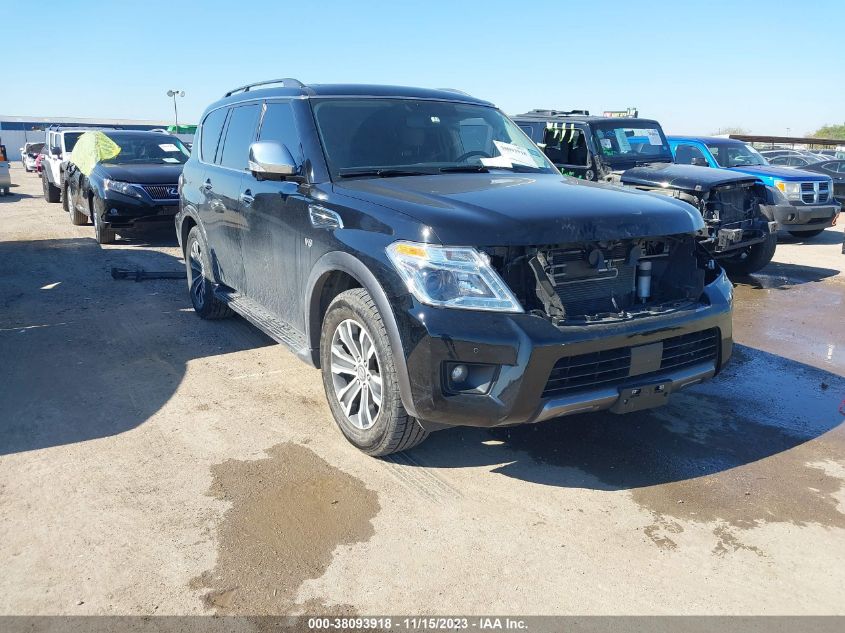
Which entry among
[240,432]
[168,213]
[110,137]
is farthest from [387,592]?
[110,137]

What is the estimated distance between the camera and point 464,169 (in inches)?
169

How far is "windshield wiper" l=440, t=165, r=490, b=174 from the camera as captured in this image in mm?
4205

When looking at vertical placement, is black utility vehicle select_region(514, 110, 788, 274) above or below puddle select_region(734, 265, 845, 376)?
above

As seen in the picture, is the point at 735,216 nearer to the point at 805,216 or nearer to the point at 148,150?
the point at 805,216

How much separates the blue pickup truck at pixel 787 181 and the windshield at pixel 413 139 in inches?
295

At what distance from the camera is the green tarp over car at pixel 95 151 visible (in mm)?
11016

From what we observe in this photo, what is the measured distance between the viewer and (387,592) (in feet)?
8.66

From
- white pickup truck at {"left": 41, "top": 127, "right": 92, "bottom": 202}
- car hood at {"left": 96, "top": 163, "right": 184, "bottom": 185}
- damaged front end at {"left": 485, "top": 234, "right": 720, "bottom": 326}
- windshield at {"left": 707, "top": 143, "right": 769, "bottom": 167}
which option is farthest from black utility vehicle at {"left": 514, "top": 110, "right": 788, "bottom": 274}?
white pickup truck at {"left": 41, "top": 127, "right": 92, "bottom": 202}

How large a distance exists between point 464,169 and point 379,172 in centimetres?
59

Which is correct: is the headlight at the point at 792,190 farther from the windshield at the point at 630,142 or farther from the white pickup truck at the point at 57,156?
the white pickup truck at the point at 57,156

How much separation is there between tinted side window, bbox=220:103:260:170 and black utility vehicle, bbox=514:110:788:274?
194 inches

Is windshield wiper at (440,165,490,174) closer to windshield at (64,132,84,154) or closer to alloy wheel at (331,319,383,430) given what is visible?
alloy wheel at (331,319,383,430)

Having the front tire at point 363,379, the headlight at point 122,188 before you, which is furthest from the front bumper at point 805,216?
the headlight at point 122,188

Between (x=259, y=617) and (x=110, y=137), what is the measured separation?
10834mm
